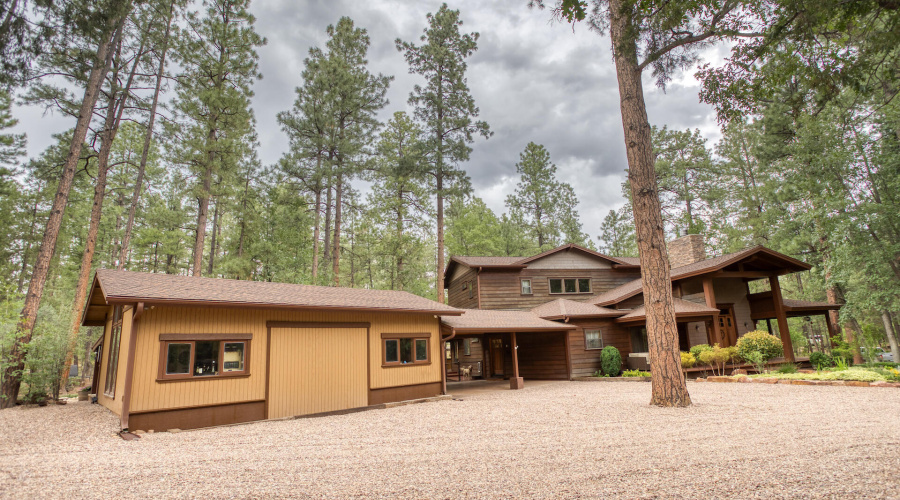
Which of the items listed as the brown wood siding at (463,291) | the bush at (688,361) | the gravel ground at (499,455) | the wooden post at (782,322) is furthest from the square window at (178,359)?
the wooden post at (782,322)

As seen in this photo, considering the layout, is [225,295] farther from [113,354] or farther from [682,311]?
[682,311]

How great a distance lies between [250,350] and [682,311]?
13541 millimetres

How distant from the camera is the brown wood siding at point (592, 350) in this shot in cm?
1664

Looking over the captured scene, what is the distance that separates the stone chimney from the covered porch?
23.7 feet

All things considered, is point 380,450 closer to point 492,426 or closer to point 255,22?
point 492,426

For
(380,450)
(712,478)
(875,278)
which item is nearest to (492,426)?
(380,450)

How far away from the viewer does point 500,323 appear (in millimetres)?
14617

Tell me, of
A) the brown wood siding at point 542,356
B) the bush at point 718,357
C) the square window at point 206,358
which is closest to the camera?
the square window at point 206,358

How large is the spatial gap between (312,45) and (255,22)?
371cm

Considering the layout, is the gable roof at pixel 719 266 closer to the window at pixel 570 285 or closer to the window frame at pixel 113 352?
the window at pixel 570 285

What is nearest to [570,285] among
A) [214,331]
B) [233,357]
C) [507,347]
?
[507,347]

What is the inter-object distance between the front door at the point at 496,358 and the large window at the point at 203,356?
504 inches

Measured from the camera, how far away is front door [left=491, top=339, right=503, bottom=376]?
19531mm

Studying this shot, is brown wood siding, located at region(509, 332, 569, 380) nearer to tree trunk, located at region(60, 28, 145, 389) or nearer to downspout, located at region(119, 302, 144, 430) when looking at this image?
downspout, located at region(119, 302, 144, 430)
